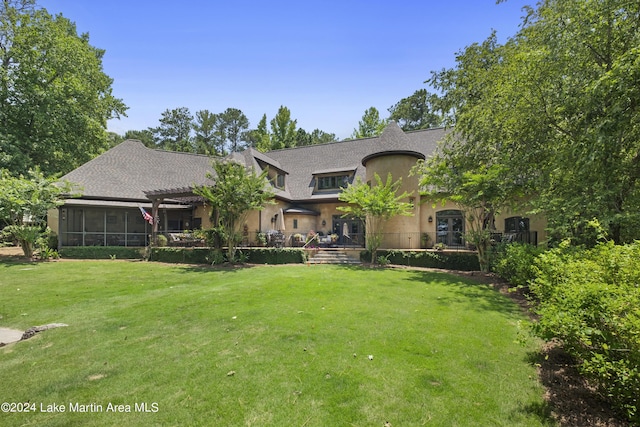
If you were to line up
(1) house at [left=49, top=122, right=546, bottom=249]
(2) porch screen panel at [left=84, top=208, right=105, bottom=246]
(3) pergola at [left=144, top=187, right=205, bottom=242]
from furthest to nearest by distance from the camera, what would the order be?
(2) porch screen panel at [left=84, top=208, right=105, bottom=246] → (1) house at [left=49, top=122, right=546, bottom=249] → (3) pergola at [left=144, top=187, right=205, bottom=242]

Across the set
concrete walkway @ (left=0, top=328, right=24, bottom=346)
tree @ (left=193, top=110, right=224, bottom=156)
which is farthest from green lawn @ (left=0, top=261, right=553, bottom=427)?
tree @ (left=193, top=110, right=224, bottom=156)

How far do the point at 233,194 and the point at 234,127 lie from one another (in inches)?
1866

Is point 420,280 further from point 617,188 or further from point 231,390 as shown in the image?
point 231,390

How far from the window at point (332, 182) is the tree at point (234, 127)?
39.4 meters

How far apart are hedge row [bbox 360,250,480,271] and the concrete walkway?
542 inches

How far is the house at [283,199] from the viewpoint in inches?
720

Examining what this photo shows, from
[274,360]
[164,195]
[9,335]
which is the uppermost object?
[164,195]

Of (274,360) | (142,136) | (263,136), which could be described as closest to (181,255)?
(274,360)

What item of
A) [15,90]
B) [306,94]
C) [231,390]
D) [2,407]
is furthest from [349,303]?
[15,90]

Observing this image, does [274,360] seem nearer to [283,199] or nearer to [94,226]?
[283,199]

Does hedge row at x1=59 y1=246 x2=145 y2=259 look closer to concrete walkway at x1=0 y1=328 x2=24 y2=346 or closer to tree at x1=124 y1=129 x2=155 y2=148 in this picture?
concrete walkway at x1=0 y1=328 x2=24 y2=346

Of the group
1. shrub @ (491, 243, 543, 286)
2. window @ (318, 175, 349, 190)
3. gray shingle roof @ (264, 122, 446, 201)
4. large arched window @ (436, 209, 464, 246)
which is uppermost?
gray shingle roof @ (264, 122, 446, 201)

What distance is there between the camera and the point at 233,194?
48.4 feet

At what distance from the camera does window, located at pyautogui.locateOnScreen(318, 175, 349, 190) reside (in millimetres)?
22531
